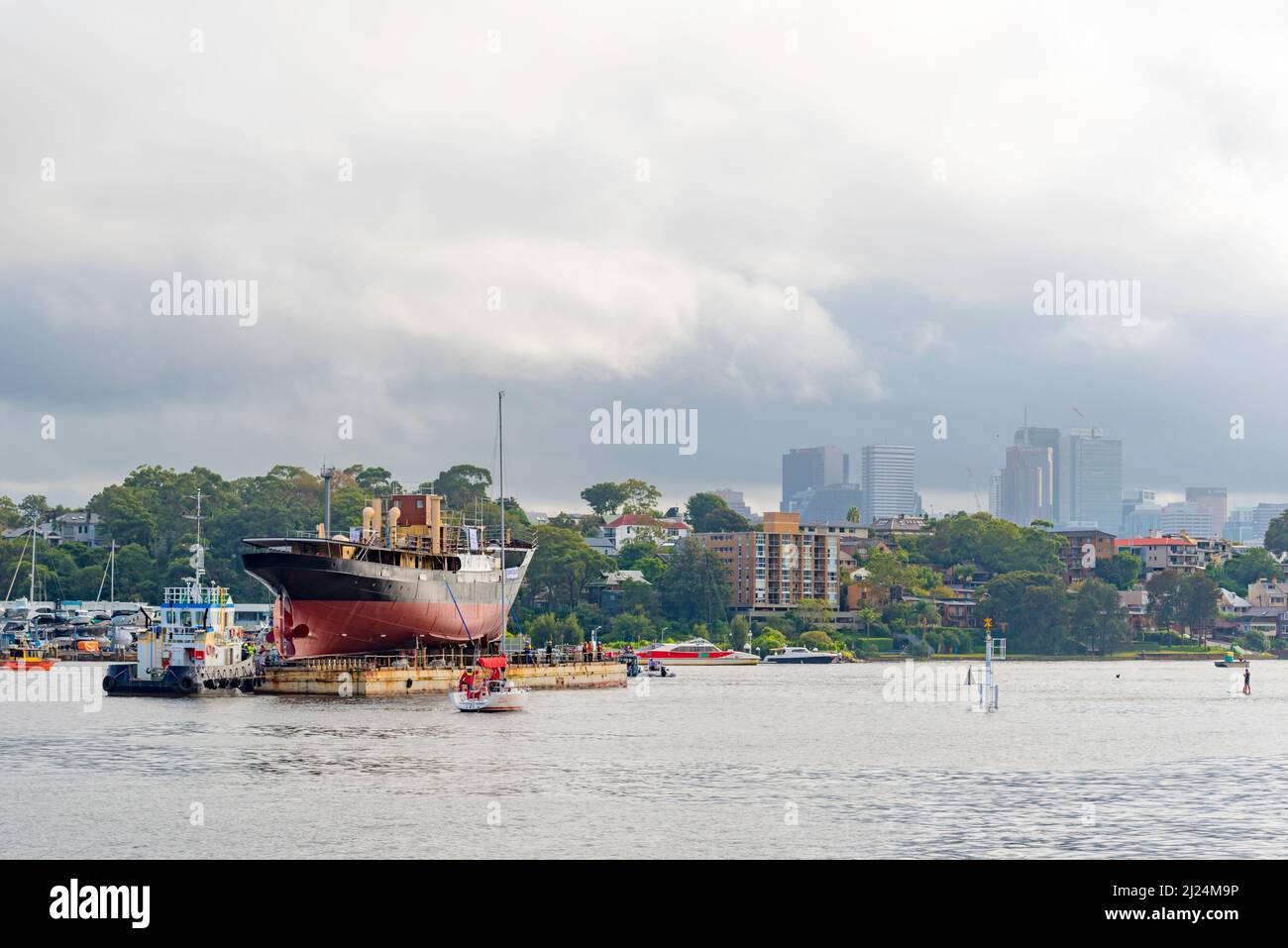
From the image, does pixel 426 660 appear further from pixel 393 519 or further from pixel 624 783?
pixel 624 783

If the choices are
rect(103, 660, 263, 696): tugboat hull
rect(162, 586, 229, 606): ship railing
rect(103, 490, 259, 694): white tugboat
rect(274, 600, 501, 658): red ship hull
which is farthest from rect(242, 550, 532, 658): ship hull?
rect(103, 660, 263, 696): tugboat hull

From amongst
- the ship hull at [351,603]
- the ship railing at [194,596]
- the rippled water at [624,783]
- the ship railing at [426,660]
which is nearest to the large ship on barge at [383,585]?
the ship hull at [351,603]

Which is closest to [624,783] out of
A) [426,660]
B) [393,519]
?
[426,660]

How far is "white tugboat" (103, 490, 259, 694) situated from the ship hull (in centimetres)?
610

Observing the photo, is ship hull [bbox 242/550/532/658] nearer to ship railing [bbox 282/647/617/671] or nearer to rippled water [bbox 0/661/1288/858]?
ship railing [bbox 282/647/617/671]

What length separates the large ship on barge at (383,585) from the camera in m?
115

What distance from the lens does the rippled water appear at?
1720 inches

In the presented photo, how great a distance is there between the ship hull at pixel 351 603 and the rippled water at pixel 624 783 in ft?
44.4

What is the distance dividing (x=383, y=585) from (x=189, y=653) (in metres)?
17.6

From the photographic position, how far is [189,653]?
351 feet

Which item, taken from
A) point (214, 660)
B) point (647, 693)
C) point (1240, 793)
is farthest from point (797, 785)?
point (647, 693)

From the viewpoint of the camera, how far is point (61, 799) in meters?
51.7

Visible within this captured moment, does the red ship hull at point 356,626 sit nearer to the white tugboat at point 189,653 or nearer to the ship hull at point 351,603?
the ship hull at point 351,603
